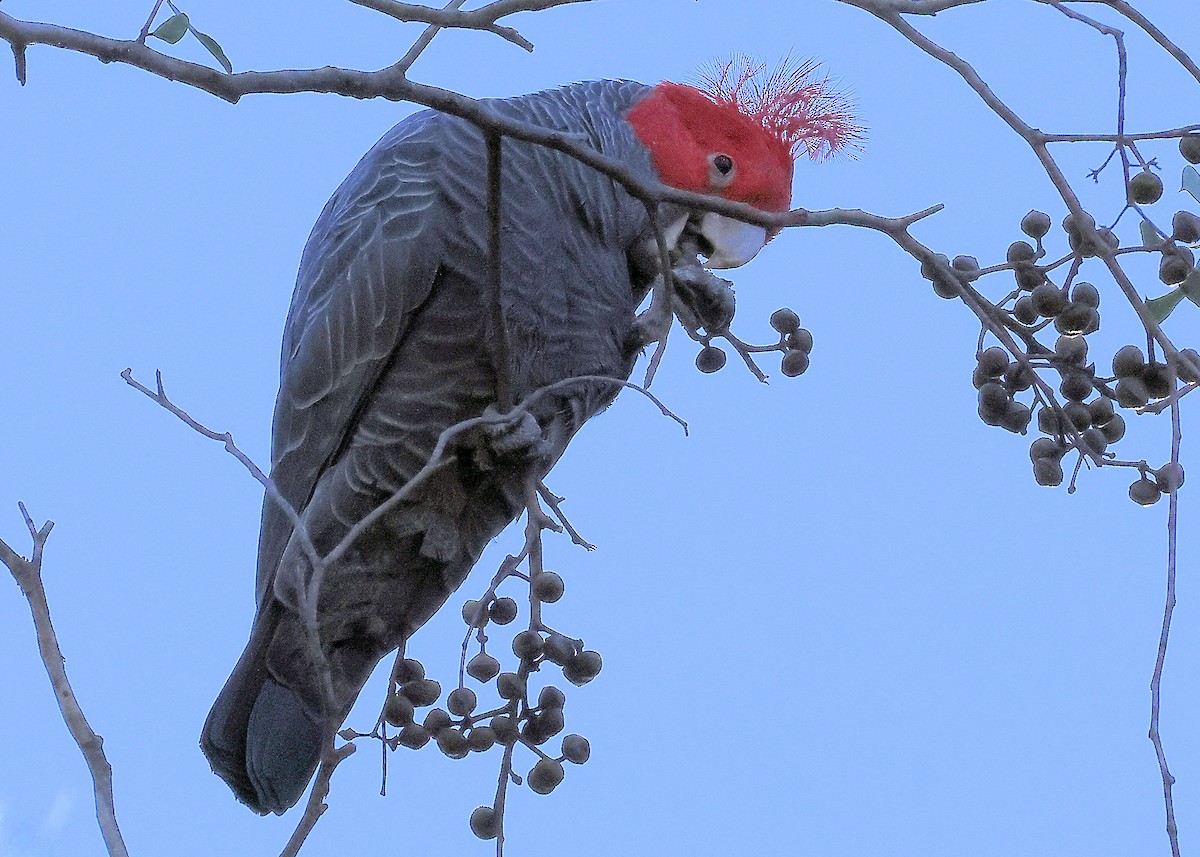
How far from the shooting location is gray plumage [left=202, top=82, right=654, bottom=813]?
195 cm

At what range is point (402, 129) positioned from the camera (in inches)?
85.4

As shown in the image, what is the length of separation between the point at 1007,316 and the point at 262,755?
4.22 feet

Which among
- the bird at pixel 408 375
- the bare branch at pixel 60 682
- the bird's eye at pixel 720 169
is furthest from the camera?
the bird's eye at pixel 720 169

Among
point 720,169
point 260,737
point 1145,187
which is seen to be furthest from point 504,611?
point 720,169

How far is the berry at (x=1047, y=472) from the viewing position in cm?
139

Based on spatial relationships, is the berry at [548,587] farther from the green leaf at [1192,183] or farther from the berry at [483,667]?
the green leaf at [1192,183]

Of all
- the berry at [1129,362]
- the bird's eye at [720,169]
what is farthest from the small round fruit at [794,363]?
the bird's eye at [720,169]

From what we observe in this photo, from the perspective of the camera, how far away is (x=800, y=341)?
1626mm

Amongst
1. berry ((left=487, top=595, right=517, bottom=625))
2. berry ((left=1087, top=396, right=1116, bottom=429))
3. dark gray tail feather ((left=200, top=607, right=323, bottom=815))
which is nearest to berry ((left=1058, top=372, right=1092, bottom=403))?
berry ((left=1087, top=396, right=1116, bottom=429))

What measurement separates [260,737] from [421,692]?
0.44 meters

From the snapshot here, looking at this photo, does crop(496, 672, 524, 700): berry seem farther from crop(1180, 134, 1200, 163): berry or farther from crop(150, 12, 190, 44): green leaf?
crop(1180, 134, 1200, 163): berry

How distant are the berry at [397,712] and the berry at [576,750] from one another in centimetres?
19

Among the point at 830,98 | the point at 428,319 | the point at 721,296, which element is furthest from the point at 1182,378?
the point at 830,98

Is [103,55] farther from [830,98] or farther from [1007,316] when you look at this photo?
[830,98]
